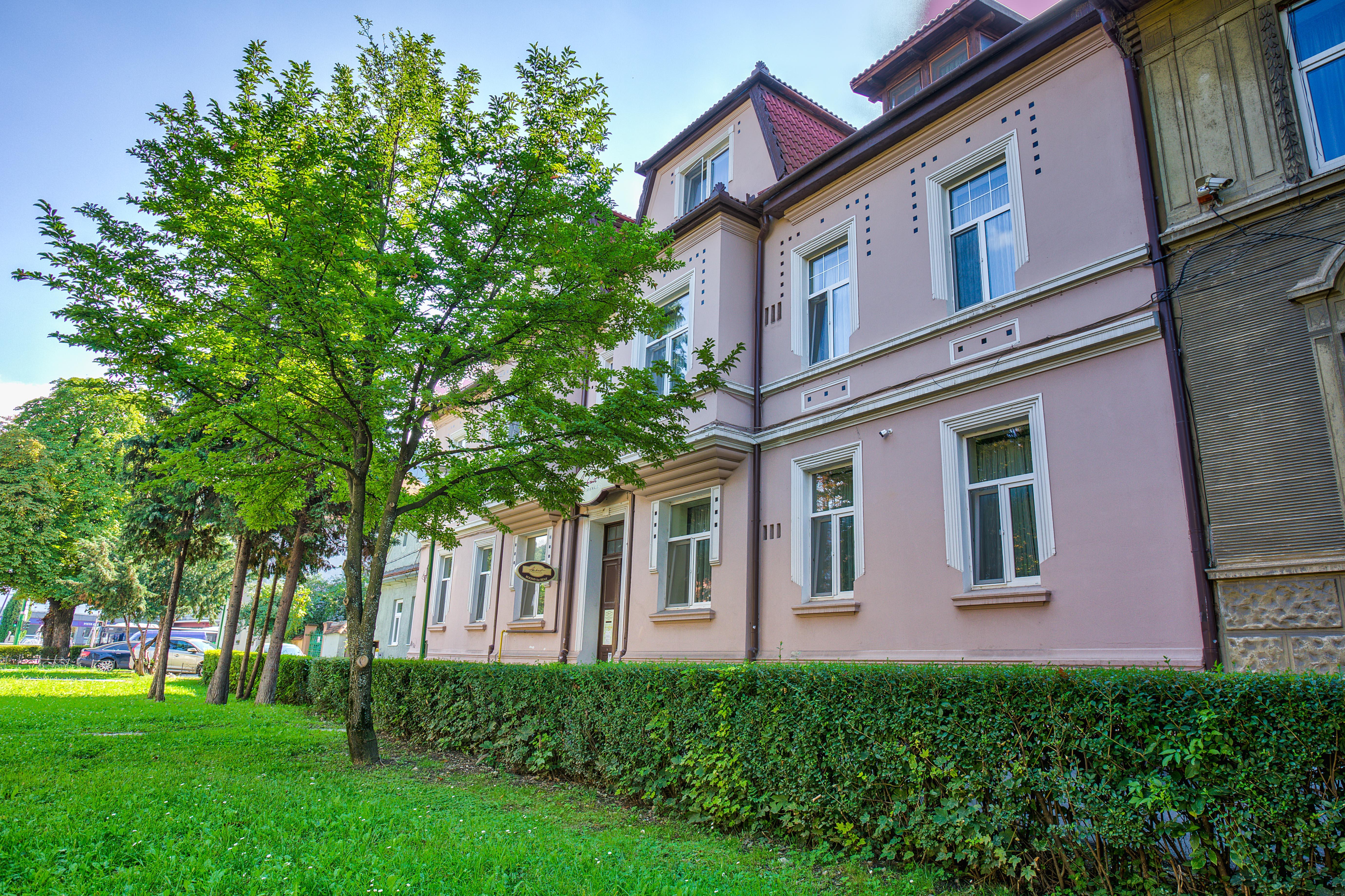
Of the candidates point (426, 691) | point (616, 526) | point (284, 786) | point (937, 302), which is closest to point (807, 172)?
point (937, 302)

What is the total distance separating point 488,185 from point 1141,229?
24.6 feet

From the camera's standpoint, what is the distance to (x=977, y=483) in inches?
366

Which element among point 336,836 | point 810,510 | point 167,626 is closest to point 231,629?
point 167,626

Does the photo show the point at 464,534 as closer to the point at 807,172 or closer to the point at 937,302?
the point at 807,172

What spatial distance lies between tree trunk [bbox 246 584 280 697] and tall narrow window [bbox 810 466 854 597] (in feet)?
46.9

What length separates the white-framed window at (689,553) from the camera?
1281 centimetres

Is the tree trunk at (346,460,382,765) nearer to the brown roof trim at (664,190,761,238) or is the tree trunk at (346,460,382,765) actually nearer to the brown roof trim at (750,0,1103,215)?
the brown roof trim at (664,190,761,238)

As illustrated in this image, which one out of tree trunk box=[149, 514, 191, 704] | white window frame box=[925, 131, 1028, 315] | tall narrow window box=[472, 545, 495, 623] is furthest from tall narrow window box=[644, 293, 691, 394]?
tree trunk box=[149, 514, 191, 704]

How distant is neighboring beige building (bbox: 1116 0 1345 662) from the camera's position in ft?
20.9

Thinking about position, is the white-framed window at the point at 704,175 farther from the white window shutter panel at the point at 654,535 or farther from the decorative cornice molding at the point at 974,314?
the white window shutter panel at the point at 654,535

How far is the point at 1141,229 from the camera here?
319 inches

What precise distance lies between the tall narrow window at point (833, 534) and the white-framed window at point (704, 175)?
6.39 meters

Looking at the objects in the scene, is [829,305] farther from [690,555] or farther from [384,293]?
[384,293]

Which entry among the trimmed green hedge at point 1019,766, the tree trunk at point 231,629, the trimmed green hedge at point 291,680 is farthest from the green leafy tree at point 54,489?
the trimmed green hedge at point 1019,766
